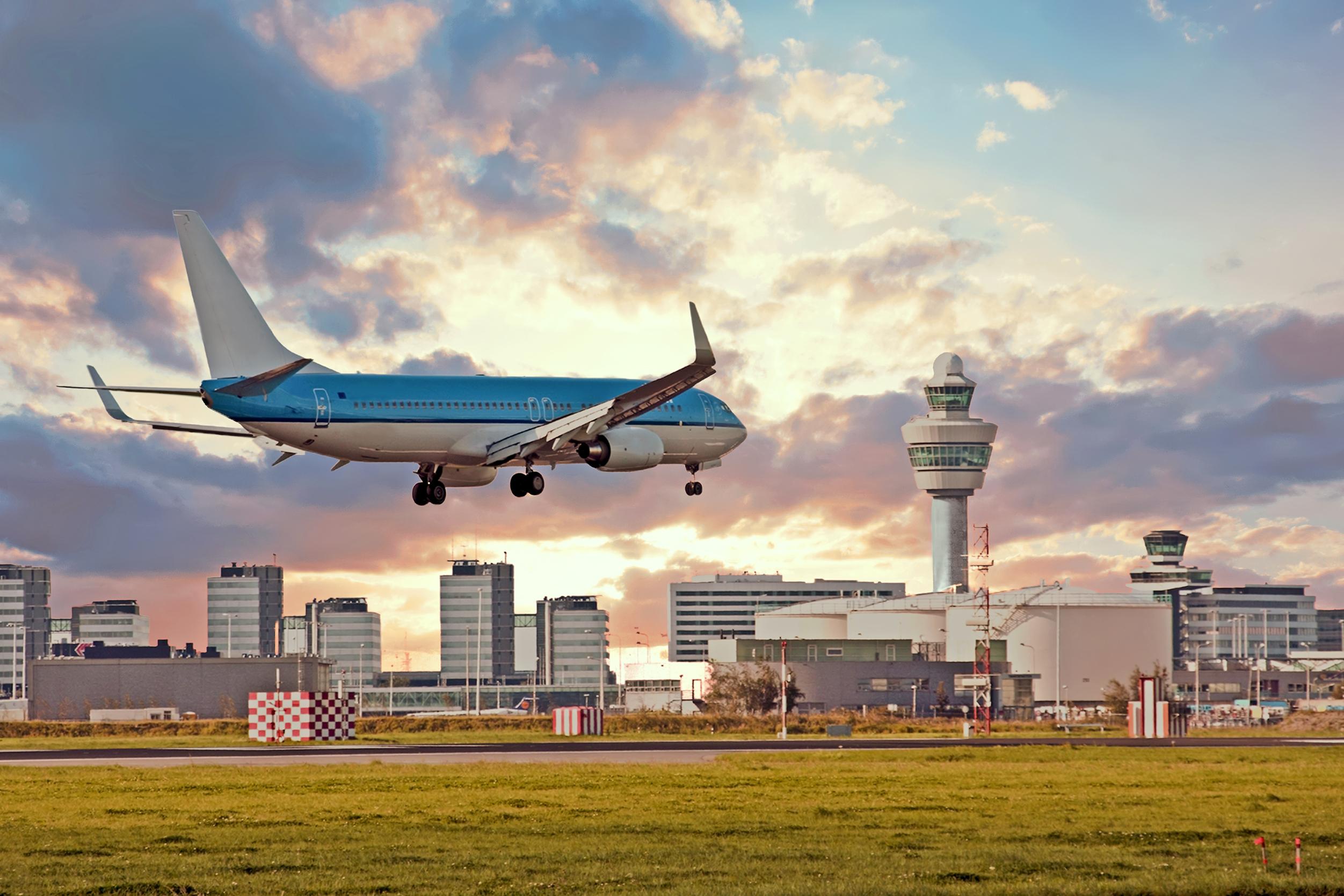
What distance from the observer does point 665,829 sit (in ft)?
116

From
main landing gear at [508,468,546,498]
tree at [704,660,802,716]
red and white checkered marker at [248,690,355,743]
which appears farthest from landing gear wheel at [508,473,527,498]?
tree at [704,660,802,716]

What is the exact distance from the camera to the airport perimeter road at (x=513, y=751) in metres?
59.0

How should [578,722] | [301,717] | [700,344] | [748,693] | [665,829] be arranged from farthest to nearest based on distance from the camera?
1. [748,693]
2. [578,722]
3. [301,717]
4. [700,344]
5. [665,829]

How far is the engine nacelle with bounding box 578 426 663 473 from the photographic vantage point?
70.5 m

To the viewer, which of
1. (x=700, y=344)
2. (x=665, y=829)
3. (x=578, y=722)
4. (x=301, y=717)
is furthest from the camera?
(x=578, y=722)

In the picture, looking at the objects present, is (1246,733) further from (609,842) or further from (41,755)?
(609,842)

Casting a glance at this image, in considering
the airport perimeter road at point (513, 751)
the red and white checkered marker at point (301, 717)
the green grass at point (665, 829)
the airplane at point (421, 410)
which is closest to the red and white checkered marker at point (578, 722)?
the airport perimeter road at point (513, 751)

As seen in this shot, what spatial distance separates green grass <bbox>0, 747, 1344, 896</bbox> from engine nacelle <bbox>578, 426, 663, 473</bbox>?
59.9ft

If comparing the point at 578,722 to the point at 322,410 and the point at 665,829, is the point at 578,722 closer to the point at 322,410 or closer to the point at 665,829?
the point at 322,410

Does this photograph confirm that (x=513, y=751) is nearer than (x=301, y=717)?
Yes

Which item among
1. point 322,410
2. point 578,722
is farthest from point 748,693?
point 322,410

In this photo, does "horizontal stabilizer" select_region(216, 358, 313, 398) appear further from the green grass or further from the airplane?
the green grass

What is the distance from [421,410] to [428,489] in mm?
7169

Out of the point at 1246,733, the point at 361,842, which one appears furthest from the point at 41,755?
the point at 1246,733
